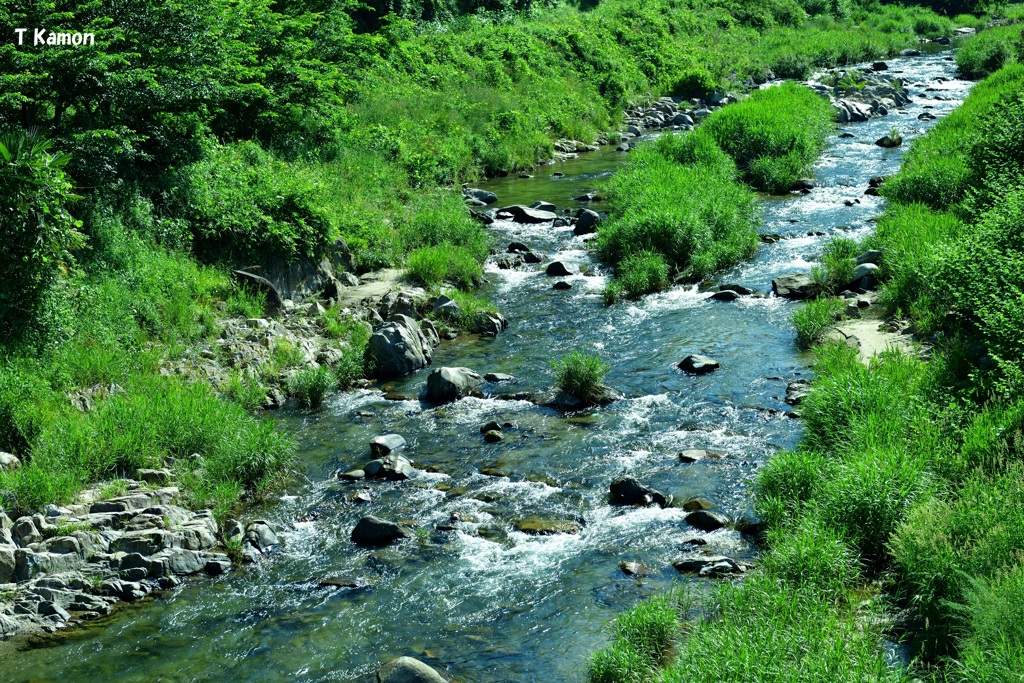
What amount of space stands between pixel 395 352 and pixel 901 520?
10.2 meters

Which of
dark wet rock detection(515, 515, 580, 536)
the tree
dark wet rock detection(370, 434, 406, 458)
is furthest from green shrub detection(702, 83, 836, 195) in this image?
the tree

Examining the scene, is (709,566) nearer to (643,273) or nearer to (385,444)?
(385,444)

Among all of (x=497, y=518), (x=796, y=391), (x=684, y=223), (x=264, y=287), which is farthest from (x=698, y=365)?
(x=264, y=287)

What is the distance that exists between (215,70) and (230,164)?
92.8 inches

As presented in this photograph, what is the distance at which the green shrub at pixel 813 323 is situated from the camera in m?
17.2

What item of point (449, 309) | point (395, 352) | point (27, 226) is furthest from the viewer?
point (449, 309)

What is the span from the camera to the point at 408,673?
8664 millimetres

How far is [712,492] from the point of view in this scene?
12.3 m

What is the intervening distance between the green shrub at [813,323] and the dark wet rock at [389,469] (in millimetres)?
8241

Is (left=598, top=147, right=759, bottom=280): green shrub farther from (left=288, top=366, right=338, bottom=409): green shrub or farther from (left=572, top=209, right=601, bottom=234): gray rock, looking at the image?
Result: (left=288, top=366, right=338, bottom=409): green shrub

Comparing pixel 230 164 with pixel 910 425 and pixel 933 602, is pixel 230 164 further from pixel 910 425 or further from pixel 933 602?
pixel 933 602

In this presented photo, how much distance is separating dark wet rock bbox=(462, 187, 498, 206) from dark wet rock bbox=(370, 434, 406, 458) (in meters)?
16.2

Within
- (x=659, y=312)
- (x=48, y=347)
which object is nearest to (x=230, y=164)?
(x=48, y=347)

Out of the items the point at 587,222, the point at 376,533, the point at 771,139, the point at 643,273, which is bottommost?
the point at 376,533
